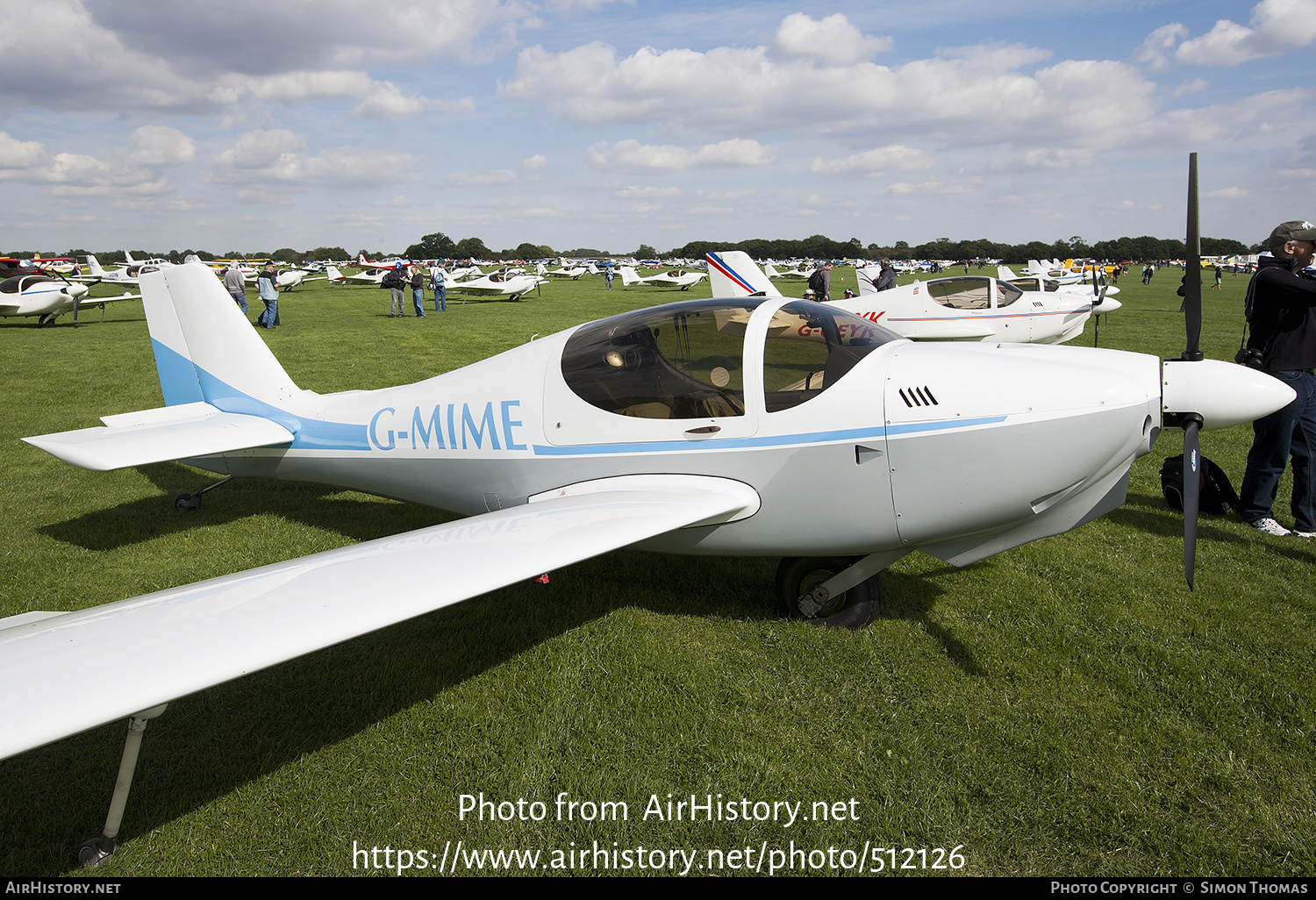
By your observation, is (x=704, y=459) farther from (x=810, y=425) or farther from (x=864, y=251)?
(x=864, y=251)

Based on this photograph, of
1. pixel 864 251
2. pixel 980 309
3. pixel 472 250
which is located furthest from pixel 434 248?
pixel 980 309

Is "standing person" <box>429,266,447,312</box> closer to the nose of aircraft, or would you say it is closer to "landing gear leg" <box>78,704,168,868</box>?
"landing gear leg" <box>78,704,168,868</box>

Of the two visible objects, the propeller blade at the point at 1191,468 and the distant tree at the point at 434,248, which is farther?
the distant tree at the point at 434,248

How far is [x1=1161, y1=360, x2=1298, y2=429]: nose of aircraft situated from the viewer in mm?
3270

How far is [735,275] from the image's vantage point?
16.6 m

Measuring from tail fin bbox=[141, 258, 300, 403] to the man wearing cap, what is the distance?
7.28m

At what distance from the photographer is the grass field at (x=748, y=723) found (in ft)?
8.94

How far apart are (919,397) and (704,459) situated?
114cm

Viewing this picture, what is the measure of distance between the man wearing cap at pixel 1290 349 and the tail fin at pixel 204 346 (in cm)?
728

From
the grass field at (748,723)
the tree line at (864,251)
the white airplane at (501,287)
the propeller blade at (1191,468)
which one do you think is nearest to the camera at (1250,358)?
the grass field at (748,723)

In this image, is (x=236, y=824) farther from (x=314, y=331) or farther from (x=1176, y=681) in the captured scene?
(x=314, y=331)

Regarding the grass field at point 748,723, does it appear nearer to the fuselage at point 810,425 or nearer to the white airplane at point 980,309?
the fuselage at point 810,425
